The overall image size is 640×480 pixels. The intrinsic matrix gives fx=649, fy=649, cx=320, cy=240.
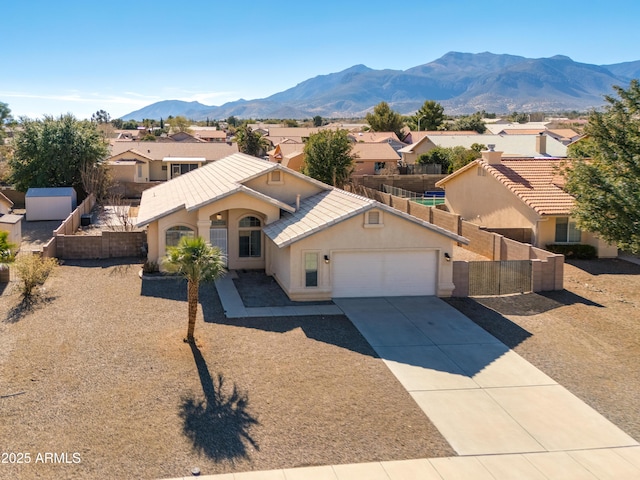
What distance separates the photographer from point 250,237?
27297 millimetres

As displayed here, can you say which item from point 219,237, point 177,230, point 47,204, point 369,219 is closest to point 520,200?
point 369,219

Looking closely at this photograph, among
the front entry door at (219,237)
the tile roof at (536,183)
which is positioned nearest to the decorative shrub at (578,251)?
the tile roof at (536,183)

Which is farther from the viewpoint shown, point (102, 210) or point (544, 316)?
point (102, 210)

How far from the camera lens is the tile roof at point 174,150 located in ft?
206

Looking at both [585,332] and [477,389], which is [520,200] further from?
[477,389]

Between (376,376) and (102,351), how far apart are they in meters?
7.12

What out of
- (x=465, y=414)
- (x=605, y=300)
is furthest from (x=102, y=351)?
(x=605, y=300)

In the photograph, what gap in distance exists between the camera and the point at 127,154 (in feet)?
197

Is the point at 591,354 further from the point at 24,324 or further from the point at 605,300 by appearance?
the point at 24,324

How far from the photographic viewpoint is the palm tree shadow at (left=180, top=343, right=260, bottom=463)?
39.3 ft

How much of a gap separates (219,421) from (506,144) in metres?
56.1

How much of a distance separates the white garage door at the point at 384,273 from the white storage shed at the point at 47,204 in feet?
87.5

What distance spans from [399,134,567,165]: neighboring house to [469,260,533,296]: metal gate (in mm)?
30418

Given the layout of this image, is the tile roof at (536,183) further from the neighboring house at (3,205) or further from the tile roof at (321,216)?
the neighboring house at (3,205)
